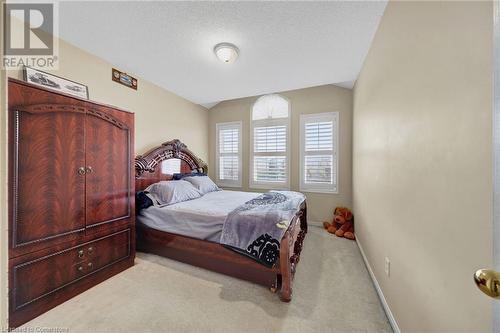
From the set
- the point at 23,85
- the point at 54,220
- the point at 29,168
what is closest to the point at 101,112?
the point at 23,85

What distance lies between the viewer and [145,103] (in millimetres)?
3160

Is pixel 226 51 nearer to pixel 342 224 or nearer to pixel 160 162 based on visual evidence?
pixel 160 162

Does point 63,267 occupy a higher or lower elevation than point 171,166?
lower

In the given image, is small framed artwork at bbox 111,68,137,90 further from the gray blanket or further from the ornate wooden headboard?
the gray blanket

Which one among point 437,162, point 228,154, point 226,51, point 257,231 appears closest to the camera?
point 437,162

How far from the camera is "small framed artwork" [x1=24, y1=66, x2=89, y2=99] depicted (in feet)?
6.11

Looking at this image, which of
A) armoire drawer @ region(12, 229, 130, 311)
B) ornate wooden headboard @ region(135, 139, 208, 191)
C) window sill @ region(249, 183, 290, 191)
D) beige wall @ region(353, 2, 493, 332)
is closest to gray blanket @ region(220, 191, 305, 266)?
beige wall @ region(353, 2, 493, 332)

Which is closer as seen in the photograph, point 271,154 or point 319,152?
point 319,152

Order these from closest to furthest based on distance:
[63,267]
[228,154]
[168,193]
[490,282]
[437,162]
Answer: [490,282]
[437,162]
[63,267]
[168,193]
[228,154]

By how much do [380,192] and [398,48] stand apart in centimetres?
121

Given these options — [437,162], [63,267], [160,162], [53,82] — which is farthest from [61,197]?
[437,162]

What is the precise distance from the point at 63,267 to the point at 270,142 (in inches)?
141

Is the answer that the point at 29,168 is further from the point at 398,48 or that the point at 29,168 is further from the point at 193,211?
the point at 398,48

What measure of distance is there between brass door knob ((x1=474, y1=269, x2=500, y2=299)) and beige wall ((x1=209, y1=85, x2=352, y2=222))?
3440 mm
